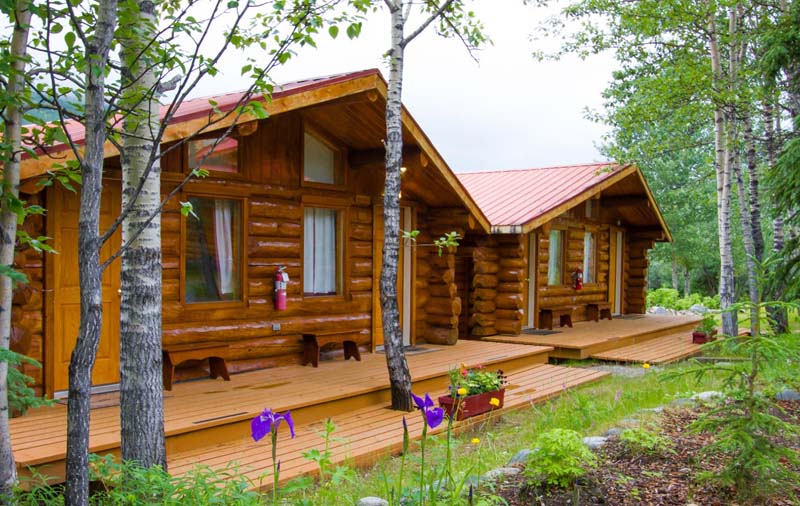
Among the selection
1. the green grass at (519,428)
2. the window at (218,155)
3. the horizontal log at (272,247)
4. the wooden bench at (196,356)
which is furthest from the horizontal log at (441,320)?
the window at (218,155)

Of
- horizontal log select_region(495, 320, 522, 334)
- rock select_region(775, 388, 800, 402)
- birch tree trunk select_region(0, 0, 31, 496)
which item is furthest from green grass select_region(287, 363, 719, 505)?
horizontal log select_region(495, 320, 522, 334)

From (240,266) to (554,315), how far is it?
7.96 m

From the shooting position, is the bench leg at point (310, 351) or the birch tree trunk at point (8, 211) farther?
the bench leg at point (310, 351)

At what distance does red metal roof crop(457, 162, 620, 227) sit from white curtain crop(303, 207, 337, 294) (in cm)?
380

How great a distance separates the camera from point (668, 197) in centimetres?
2653

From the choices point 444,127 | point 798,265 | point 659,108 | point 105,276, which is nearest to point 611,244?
point 659,108

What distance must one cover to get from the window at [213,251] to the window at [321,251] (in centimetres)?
109

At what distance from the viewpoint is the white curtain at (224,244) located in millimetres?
7695

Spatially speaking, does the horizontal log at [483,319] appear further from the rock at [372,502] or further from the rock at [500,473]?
the rock at [372,502]

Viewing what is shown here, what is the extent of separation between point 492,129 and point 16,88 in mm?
170516

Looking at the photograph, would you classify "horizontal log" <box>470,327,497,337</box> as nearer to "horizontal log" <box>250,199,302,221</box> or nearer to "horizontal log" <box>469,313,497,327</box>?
"horizontal log" <box>469,313,497,327</box>

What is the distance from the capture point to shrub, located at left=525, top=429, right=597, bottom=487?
144 inches

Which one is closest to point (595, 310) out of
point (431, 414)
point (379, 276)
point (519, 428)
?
point (379, 276)

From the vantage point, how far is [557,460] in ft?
12.2
